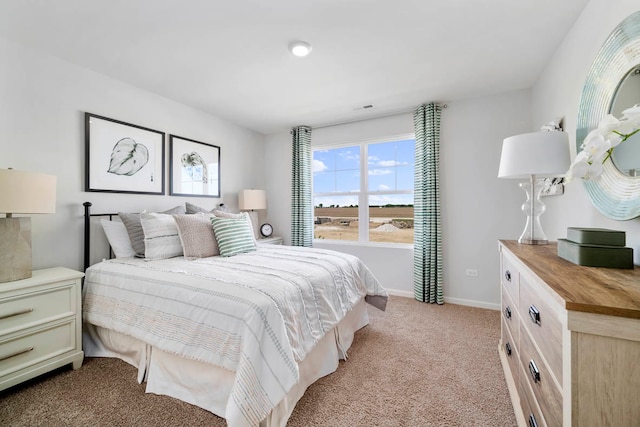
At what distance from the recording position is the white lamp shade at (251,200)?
3893mm

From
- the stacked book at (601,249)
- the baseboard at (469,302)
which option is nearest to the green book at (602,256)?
the stacked book at (601,249)

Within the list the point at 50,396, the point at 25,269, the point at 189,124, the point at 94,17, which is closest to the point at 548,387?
the point at 50,396

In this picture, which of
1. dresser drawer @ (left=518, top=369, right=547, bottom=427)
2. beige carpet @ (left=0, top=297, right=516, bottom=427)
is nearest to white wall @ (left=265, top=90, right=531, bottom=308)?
beige carpet @ (left=0, top=297, right=516, bottom=427)

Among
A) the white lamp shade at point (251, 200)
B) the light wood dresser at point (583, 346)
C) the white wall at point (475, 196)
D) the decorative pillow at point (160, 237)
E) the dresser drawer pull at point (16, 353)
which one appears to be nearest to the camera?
the light wood dresser at point (583, 346)

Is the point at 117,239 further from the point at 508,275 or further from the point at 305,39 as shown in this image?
the point at 508,275

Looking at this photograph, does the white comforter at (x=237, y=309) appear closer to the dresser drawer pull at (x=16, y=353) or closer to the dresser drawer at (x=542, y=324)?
the dresser drawer pull at (x=16, y=353)

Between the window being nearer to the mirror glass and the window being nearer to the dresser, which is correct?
the mirror glass

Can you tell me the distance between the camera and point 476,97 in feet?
10.4

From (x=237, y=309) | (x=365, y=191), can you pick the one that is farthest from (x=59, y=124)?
(x=365, y=191)

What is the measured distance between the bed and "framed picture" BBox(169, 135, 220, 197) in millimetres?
1014

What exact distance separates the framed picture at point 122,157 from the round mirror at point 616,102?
370cm

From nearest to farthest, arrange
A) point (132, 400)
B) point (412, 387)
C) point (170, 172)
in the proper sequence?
point (132, 400), point (412, 387), point (170, 172)

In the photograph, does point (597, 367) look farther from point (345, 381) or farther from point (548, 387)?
point (345, 381)

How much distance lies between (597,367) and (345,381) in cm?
147
